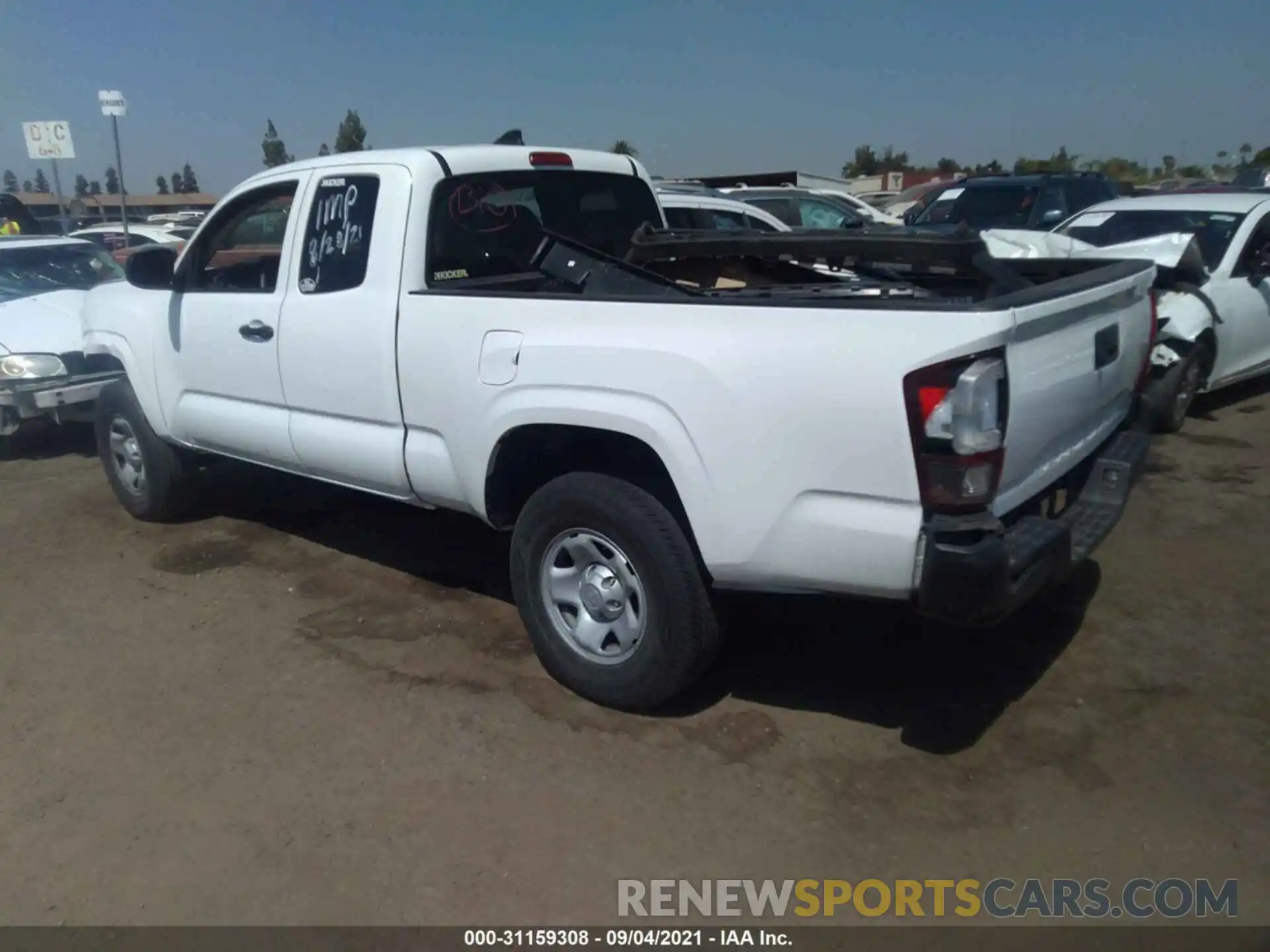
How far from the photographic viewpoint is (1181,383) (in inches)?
280

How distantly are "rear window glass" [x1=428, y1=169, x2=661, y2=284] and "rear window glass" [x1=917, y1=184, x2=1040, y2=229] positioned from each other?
7.41 m

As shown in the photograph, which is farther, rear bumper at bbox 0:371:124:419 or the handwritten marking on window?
rear bumper at bbox 0:371:124:419

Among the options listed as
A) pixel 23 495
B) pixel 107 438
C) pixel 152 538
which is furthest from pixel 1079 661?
pixel 23 495

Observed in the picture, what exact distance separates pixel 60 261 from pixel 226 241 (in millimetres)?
4460

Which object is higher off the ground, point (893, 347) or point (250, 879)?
point (893, 347)

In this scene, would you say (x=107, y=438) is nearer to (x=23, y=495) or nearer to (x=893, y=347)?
(x=23, y=495)

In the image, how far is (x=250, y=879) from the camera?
3.01 meters

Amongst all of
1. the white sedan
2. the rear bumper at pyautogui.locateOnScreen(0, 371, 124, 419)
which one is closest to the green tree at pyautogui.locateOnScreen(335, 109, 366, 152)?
the white sedan

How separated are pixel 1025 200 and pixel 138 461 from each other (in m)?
9.64

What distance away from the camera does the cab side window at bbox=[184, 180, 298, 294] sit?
16.4ft

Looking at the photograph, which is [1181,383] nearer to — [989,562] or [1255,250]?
[1255,250]

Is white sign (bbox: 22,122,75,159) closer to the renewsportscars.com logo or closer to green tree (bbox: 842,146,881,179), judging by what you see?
the renewsportscars.com logo

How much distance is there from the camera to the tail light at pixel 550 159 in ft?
15.5

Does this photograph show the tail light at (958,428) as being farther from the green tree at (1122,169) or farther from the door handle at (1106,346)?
the green tree at (1122,169)
